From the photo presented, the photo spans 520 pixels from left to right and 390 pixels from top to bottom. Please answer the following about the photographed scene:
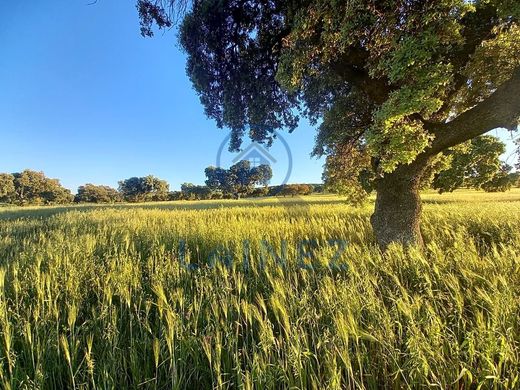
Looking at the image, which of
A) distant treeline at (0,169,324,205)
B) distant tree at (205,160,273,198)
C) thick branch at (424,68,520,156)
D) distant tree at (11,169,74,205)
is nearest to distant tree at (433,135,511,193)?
thick branch at (424,68,520,156)

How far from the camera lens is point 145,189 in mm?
105625

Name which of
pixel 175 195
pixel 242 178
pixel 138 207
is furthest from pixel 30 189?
pixel 138 207

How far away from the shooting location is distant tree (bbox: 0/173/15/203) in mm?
78219

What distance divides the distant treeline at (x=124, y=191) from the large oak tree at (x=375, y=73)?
65.6 meters

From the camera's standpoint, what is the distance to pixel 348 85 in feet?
26.2

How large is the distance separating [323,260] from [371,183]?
4.42 metres

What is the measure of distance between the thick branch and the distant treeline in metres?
67.1

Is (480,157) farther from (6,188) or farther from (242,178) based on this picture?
(6,188)

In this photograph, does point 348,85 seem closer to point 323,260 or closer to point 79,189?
point 323,260

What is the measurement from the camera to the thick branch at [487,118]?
4651 mm

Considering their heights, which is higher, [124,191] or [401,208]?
[124,191]

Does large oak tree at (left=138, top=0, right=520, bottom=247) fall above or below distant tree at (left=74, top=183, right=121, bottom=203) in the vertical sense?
below

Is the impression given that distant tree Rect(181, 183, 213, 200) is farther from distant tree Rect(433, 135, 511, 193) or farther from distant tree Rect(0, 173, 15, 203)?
distant tree Rect(433, 135, 511, 193)

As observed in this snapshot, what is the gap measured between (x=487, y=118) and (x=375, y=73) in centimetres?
242
